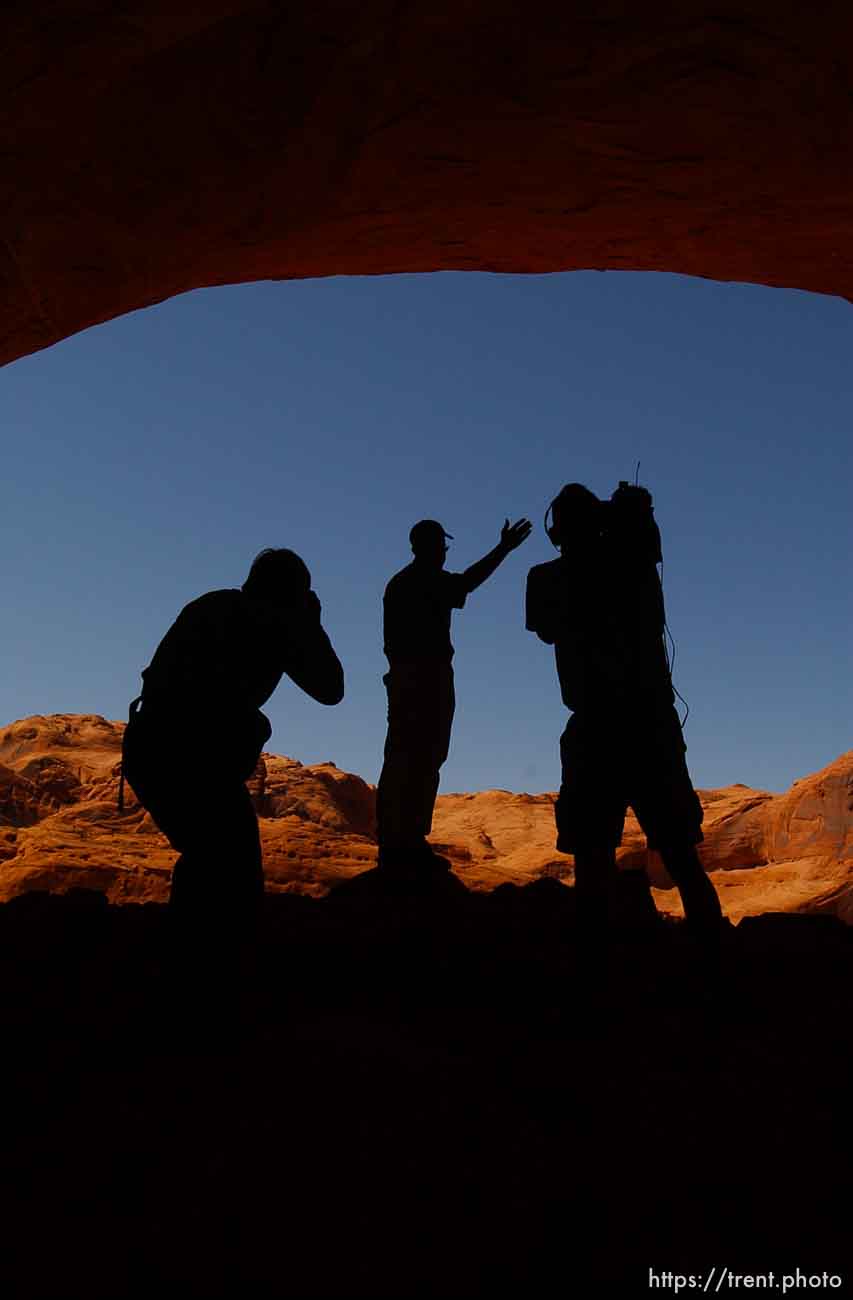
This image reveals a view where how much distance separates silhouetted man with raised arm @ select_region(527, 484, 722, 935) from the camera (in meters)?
3.13

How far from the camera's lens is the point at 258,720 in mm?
3027

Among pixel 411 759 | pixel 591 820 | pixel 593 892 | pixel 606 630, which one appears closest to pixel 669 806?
pixel 591 820

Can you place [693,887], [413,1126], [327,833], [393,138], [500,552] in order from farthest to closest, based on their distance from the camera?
[327,833] < [500,552] < [393,138] < [693,887] < [413,1126]

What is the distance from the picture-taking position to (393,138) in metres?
4.06

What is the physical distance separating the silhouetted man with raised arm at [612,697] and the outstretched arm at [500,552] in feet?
5.42

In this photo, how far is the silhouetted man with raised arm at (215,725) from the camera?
287 centimetres

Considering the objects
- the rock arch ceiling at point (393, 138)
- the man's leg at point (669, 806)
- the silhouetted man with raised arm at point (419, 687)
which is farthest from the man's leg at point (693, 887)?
the rock arch ceiling at point (393, 138)

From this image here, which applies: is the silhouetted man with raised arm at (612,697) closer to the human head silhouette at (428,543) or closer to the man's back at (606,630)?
the man's back at (606,630)

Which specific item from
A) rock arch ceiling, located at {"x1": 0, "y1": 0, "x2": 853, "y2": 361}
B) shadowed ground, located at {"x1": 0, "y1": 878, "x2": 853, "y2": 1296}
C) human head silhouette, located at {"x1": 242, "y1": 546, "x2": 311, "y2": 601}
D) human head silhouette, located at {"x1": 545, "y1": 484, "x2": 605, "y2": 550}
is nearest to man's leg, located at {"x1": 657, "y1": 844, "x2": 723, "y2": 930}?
shadowed ground, located at {"x1": 0, "y1": 878, "x2": 853, "y2": 1296}

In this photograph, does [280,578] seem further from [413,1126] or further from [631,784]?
[413,1126]

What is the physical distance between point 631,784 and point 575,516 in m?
1.13

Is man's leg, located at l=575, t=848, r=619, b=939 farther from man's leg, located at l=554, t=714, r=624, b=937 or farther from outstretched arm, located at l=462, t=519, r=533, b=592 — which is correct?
outstretched arm, located at l=462, t=519, r=533, b=592

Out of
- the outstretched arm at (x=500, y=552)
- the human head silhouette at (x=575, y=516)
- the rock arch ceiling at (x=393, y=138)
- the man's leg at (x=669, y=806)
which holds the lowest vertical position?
the man's leg at (x=669, y=806)

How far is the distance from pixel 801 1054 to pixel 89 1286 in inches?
87.0
